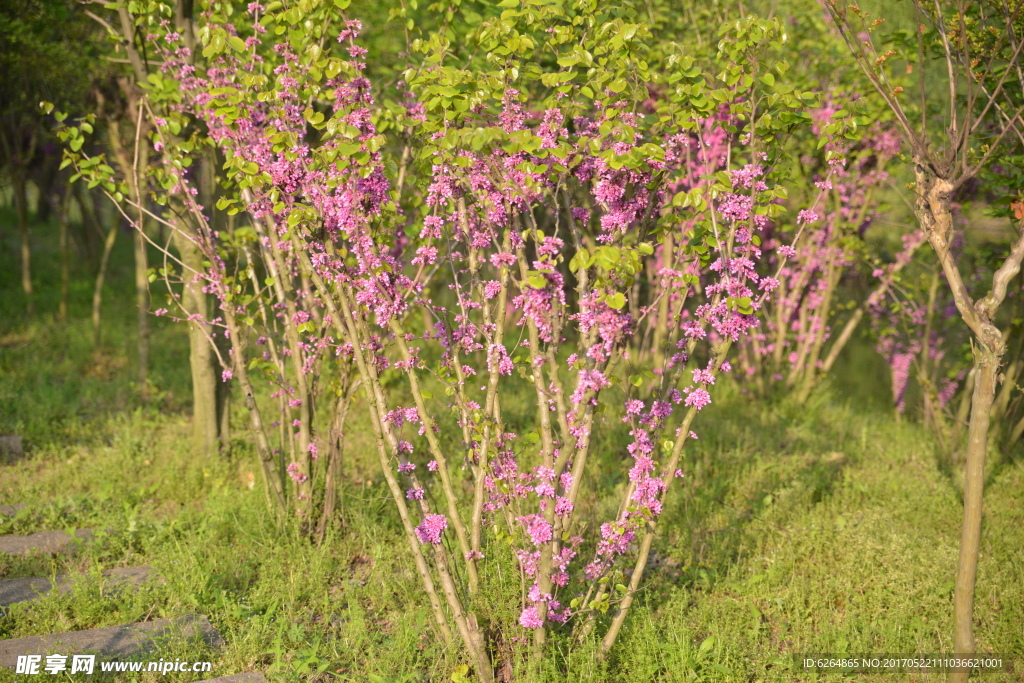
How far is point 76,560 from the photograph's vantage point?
4.47 m

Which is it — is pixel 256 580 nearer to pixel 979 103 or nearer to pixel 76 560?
pixel 76 560

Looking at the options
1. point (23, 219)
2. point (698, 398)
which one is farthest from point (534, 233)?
point (23, 219)

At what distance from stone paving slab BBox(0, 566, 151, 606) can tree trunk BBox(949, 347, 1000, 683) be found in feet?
13.4

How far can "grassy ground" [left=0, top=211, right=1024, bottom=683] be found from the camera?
363 cm

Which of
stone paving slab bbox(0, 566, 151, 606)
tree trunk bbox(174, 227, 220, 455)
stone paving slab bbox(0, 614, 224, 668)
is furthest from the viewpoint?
tree trunk bbox(174, 227, 220, 455)

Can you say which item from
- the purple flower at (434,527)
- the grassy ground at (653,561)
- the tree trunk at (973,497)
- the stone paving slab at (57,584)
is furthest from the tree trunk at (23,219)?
the tree trunk at (973,497)

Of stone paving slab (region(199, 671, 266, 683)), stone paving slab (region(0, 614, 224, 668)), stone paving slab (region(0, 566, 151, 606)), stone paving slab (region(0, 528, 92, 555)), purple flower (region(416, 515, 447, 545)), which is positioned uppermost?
purple flower (region(416, 515, 447, 545))

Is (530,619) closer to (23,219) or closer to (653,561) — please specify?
(653,561)

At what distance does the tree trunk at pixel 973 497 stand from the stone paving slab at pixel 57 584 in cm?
408

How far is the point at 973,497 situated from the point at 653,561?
205 centimetres

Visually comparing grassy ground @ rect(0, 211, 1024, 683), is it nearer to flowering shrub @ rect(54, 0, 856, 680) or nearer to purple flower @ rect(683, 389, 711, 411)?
flowering shrub @ rect(54, 0, 856, 680)

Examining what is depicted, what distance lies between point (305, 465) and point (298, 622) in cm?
107

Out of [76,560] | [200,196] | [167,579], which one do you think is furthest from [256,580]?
[200,196]

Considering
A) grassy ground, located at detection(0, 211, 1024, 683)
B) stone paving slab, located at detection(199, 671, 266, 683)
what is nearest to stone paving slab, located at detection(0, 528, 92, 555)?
grassy ground, located at detection(0, 211, 1024, 683)
